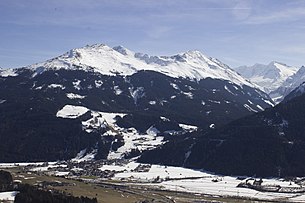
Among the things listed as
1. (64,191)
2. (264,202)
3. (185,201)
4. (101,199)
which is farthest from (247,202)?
(64,191)

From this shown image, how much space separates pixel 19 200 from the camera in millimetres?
177125

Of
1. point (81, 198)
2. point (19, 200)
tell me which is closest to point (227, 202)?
point (81, 198)

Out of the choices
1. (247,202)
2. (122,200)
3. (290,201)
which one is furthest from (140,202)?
(290,201)

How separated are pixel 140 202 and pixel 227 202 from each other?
29.5 metres

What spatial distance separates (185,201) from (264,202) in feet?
86.4

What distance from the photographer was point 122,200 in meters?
196

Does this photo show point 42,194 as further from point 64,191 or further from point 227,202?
point 227,202

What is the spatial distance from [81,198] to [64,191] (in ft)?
76.0

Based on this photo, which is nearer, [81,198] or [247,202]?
[81,198]

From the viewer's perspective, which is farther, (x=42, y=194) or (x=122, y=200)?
(x=122, y=200)

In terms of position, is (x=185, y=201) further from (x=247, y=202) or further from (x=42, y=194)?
(x=42, y=194)

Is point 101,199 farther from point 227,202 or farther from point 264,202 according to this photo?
point 264,202

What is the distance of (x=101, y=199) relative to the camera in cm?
19462

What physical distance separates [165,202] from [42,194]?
1596 inches
